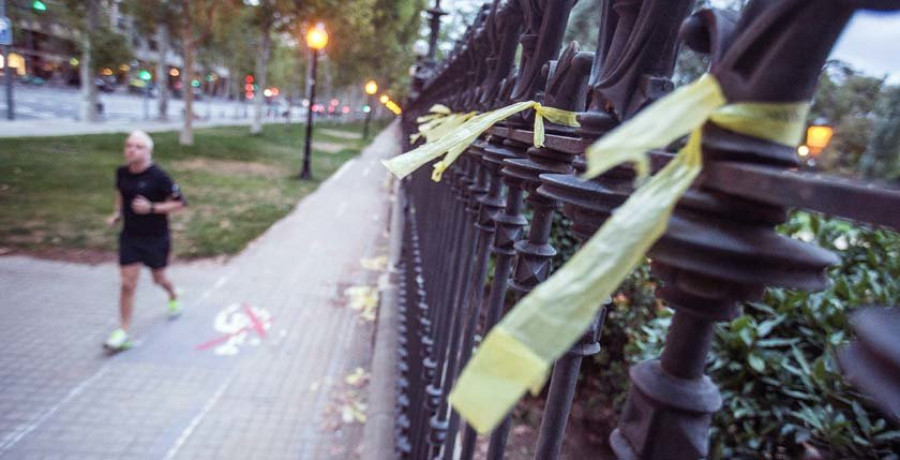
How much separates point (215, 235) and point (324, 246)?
6.17 feet

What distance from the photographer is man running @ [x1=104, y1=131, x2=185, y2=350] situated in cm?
521

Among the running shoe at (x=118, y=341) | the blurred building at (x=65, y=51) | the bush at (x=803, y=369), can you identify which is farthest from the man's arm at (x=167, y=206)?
the blurred building at (x=65, y=51)

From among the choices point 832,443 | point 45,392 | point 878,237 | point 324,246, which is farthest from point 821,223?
point 324,246

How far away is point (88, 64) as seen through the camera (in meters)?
18.0

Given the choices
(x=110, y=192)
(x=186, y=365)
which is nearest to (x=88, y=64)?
(x=110, y=192)

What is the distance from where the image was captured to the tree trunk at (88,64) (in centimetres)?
1704

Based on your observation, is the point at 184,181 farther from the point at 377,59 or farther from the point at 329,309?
the point at 377,59

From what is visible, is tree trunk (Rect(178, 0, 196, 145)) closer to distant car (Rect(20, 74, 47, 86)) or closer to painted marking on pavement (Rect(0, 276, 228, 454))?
painted marking on pavement (Rect(0, 276, 228, 454))

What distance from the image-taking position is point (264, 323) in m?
6.11

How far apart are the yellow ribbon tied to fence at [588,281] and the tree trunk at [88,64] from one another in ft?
67.8

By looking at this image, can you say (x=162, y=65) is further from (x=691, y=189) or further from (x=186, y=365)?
(x=691, y=189)

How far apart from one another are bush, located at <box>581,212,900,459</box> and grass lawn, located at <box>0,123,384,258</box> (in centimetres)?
750

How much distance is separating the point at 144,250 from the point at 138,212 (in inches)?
16.6

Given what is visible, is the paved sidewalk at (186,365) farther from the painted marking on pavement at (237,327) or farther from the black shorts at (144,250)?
the black shorts at (144,250)
